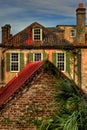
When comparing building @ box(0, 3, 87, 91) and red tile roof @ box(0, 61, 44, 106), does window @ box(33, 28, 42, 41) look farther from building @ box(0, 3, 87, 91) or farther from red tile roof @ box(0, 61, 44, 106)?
red tile roof @ box(0, 61, 44, 106)

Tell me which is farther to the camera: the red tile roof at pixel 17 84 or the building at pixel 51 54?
the building at pixel 51 54

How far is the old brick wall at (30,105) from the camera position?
396 inches

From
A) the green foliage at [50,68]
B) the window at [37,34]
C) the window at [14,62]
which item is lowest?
the window at [14,62]

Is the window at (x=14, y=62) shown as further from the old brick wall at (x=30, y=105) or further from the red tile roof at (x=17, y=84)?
the old brick wall at (x=30, y=105)

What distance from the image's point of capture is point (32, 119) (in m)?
10.1

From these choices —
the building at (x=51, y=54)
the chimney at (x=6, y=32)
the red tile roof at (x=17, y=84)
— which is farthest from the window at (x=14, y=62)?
the red tile roof at (x=17, y=84)

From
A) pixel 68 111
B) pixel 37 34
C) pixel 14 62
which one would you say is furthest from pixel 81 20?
pixel 68 111

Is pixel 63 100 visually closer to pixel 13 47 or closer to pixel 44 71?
pixel 44 71

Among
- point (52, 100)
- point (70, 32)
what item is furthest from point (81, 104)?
point (70, 32)

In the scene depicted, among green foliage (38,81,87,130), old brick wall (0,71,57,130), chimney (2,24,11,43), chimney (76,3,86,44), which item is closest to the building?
chimney (76,3,86,44)

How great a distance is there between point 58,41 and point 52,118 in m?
28.4

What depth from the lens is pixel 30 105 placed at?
33.4 feet

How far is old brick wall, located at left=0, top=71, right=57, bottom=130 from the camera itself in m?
10.1

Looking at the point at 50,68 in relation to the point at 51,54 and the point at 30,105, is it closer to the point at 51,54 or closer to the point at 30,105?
the point at 30,105
